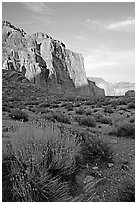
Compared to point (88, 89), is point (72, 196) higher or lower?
lower

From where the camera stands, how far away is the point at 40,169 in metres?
3.46

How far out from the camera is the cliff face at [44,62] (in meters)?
80.8

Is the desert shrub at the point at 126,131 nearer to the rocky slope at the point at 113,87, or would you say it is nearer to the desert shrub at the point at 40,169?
the desert shrub at the point at 40,169

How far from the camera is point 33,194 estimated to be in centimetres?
322

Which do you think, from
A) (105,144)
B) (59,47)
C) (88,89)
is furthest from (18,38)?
(105,144)

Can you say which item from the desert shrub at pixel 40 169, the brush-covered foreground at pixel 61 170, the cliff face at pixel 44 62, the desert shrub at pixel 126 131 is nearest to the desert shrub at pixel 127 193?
the brush-covered foreground at pixel 61 170

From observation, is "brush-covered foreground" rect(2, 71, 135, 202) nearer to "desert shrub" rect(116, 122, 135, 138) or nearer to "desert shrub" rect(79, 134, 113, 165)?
"desert shrub" rect(79, 134, 113, 165)

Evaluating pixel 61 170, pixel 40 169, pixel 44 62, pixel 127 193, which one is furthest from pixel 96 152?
→ pixel 44 62

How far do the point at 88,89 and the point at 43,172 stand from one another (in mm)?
104189

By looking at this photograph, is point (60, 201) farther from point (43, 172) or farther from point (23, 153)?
point (23, 153)

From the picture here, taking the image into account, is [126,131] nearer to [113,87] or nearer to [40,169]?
[40,169]

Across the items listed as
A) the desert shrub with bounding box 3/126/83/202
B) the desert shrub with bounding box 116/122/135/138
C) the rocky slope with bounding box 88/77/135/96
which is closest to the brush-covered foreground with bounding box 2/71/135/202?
the desert shrub with bounding box 3/126/83/202

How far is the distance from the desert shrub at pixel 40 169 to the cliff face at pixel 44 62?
70.3 metres

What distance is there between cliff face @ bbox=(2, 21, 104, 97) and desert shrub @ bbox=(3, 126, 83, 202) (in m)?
70.3
